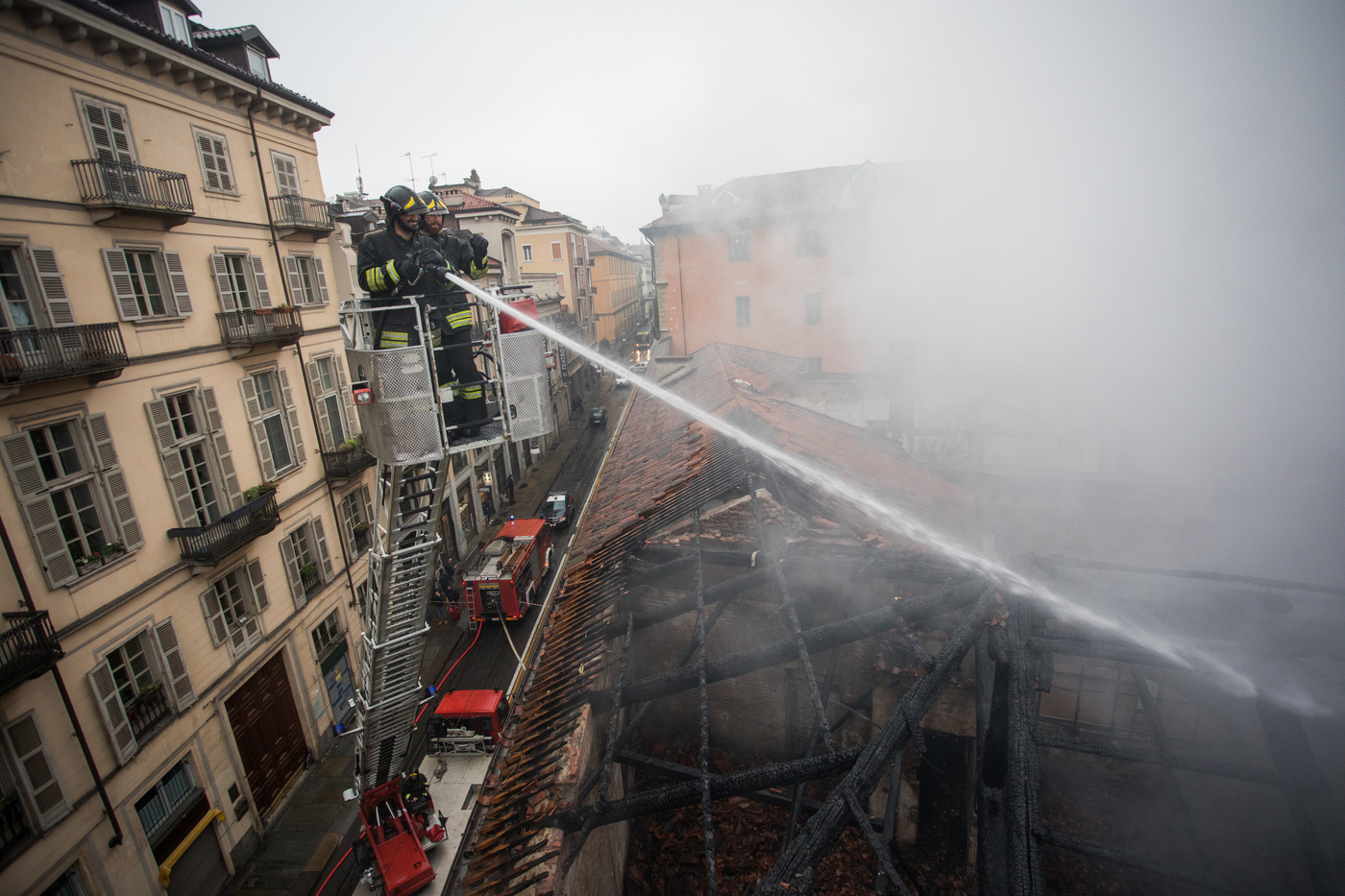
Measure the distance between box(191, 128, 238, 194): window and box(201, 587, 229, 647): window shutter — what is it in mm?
6939

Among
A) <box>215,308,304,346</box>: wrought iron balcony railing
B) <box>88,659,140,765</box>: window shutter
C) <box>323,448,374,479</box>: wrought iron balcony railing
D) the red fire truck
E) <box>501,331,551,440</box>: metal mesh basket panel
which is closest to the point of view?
<box>501,331,551,440</box>: metal mesh basket panel

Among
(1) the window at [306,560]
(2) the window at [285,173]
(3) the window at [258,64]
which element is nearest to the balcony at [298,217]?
(2) the window at [285,173]

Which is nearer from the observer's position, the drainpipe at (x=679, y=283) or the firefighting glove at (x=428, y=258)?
the firefighting glove at (x=428, y=258)

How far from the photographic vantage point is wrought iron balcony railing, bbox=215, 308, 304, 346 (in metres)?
10.0

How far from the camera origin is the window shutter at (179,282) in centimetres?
916

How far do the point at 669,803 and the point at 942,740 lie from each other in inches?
183

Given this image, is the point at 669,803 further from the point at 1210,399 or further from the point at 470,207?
the point at 470,207

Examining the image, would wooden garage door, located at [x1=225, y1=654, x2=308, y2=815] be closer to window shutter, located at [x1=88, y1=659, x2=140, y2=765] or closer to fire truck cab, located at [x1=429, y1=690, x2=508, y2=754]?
window shutter, located at [x1=88, y1=659, x2=140, y2=765]

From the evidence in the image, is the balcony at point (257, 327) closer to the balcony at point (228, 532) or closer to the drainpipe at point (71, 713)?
the balcony at point (228, 532)

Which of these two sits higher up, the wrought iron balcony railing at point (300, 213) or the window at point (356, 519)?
the wrought iron balcony railing at point (300, 213)

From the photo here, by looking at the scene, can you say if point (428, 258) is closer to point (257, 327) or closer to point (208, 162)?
point (257, 327)

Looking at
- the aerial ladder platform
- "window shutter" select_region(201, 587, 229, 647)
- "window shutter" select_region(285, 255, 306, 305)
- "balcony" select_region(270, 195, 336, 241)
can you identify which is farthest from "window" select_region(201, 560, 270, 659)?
"balcony" select_region(270, 195, 336, 241)

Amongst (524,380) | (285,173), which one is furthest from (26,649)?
(285,173)

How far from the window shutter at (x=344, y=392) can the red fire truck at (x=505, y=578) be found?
4681 millimetres
